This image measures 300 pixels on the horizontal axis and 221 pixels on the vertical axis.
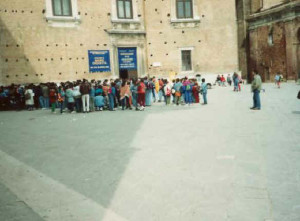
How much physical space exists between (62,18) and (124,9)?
476 cm

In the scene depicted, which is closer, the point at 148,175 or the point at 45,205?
the point at 45,205

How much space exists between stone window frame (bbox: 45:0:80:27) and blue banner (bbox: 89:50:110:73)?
235cm

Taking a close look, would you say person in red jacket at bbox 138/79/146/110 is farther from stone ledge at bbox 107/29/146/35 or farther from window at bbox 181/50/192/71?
window at bbox 181/50/192/71

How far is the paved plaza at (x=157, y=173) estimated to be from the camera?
4191 mm

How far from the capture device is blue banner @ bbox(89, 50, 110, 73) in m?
24.4

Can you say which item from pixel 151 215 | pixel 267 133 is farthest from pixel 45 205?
pixel 267 133

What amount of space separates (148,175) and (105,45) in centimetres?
2043

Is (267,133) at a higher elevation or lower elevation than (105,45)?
lower

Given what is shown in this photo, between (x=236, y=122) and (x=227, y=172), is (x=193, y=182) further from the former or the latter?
(x=236, y=122)

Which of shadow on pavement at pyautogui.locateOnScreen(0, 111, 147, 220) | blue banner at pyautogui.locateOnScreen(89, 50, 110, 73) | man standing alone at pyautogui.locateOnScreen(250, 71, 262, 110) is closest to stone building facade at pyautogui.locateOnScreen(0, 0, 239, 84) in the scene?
blue banner at pyautogui.locateOnScreen(89, 50, 110, 73)

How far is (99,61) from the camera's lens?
81.1ft

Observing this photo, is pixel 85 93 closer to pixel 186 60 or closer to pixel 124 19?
pixel 124 19

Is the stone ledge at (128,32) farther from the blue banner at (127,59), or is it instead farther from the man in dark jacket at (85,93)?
the man in dark jacket at (85,93)

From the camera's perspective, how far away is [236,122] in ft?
34.0
